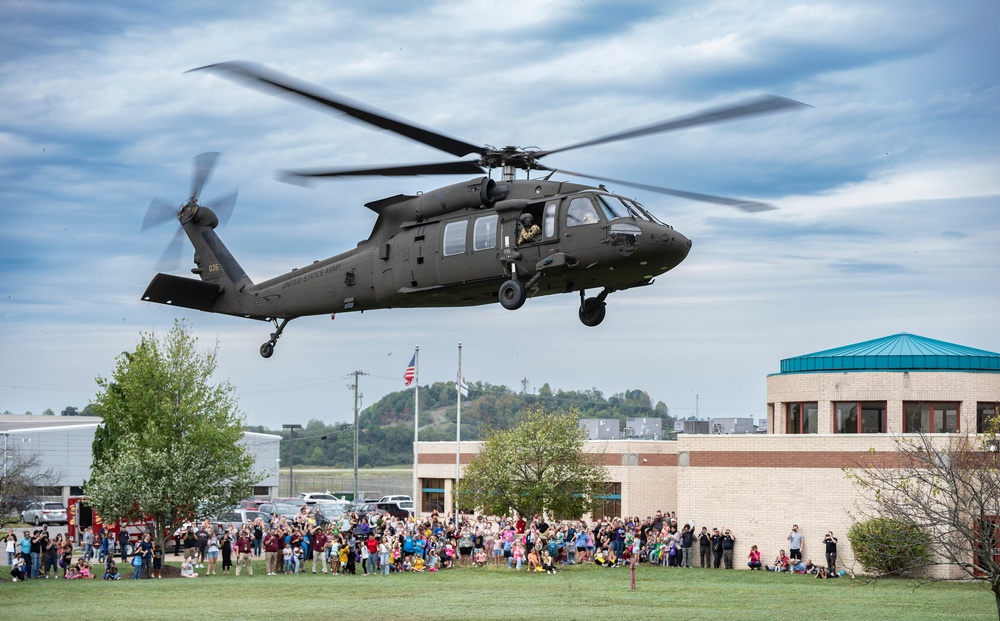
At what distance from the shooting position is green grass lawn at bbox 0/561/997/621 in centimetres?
2714

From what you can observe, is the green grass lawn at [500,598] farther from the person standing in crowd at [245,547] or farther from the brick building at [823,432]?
the brick building at [823,432]

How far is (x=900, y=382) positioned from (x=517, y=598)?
18.5m

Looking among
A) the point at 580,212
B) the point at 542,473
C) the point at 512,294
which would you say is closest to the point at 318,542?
the point at 542,473

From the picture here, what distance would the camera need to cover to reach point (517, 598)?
3061 centimetres

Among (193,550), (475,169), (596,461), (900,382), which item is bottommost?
(193,550)

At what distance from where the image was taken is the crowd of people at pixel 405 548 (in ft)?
122

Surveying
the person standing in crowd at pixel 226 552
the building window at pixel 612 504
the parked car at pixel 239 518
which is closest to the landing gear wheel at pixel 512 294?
the person standing in crowd at pixel 226 552

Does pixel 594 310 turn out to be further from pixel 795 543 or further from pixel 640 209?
pixel 795 543

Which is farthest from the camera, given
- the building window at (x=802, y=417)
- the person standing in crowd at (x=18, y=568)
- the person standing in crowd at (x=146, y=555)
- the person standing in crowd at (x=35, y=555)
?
the building window at (x=802, y=417)

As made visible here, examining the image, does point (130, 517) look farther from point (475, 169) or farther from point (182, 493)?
point (475, 169)

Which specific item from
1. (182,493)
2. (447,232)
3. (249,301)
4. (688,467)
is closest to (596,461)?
(688,467)

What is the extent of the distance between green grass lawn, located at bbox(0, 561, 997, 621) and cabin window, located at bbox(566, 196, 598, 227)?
11.2 metres

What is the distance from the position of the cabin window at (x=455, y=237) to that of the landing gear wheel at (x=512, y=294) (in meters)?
1.30

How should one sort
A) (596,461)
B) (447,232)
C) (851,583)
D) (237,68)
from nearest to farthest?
(237,68) → (447,232) → (851,583) → (596,461)
